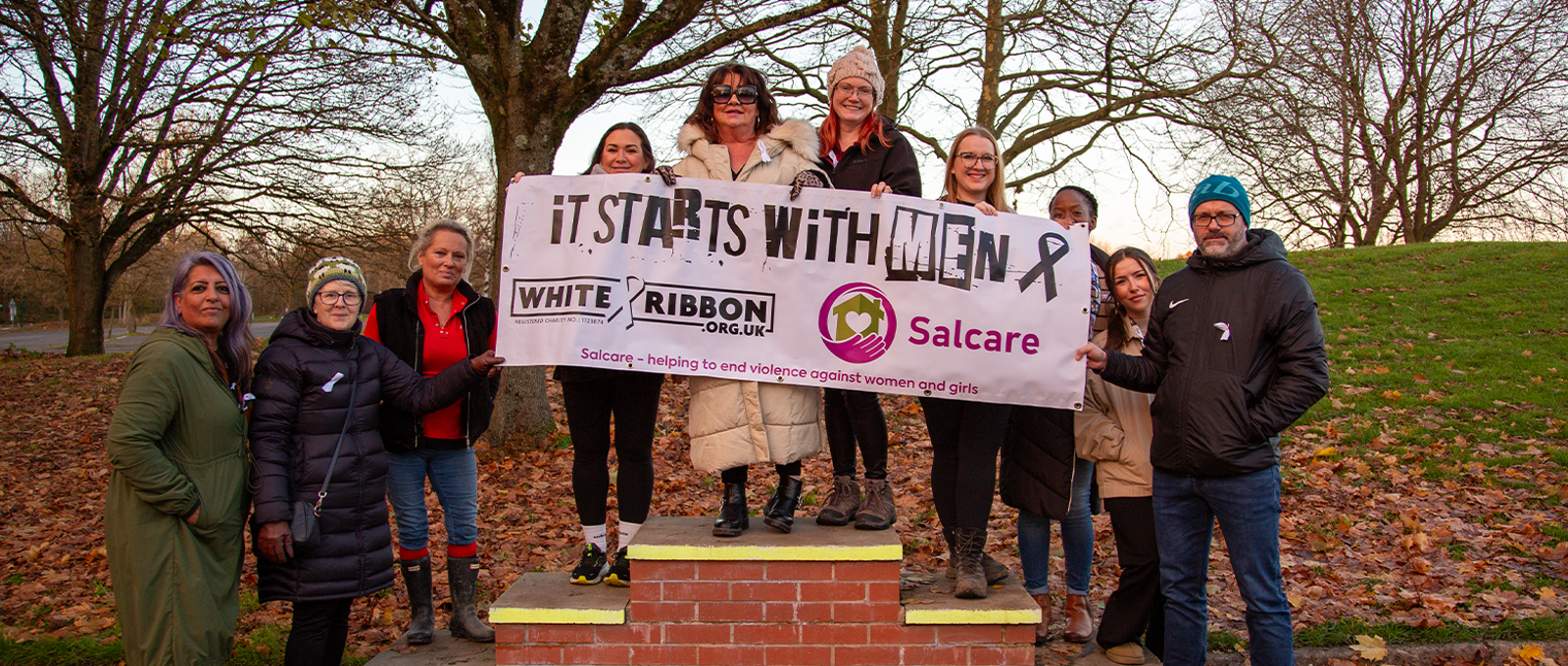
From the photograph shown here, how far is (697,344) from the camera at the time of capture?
3.81m

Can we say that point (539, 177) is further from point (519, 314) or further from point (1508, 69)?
point (1508, 69)

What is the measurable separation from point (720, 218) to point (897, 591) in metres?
1.73

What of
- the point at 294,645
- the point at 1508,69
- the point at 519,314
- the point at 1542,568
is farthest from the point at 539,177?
the point at 1508,69

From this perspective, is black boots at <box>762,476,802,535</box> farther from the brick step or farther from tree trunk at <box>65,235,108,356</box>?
tree trunk at <box>65,235,108,356</box>

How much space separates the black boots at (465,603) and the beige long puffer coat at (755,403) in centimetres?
134

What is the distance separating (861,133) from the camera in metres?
3.94

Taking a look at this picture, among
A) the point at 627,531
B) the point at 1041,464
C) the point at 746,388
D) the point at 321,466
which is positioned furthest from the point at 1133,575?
the point at 321,466

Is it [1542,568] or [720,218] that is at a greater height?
[720,218]

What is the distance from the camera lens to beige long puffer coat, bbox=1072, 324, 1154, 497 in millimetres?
3822

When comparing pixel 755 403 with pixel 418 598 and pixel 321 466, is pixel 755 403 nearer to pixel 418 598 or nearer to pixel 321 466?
pixel 321 466

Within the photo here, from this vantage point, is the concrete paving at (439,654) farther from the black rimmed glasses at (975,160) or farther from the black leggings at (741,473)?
the black rimmed glasses at (975,160)

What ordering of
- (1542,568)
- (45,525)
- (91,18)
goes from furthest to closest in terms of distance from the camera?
(91,18) < (45,525) < (1542,568)

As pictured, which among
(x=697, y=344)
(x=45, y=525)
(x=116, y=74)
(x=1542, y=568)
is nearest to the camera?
(x=697, y=344)

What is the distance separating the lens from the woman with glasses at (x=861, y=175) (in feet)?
12.6
